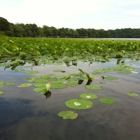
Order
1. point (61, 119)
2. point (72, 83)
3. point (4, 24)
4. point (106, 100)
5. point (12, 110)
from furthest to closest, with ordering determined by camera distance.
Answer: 1. point (4, 24)
2. point (72, 83)
3. point (106, 100)
4. point (12, 110)
5. point (61, 119)

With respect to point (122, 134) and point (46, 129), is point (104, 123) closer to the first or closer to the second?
point (122, 134)

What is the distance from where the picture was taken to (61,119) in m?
1.38

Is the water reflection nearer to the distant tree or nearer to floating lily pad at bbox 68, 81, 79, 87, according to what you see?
floating lily pad at bbox 68, 81, 79, 87

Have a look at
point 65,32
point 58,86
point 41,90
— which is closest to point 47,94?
point 41,90

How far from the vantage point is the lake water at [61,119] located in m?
1.18

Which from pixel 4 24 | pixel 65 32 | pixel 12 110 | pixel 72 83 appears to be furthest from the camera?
pixel 65 32

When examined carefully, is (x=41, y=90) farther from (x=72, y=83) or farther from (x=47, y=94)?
(x=72, y=83)

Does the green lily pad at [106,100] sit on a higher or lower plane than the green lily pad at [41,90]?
lower

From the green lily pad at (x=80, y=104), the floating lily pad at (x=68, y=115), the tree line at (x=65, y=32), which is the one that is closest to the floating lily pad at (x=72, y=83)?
the green lily pad at (x=80, y=104)

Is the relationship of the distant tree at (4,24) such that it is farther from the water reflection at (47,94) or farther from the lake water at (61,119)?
the water reflection at (47,94)

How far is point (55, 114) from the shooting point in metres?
1.47

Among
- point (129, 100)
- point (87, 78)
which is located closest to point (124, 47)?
point (87, 78)

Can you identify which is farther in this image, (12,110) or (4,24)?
(4,24)

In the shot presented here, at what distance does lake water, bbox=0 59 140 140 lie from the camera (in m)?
1.18
